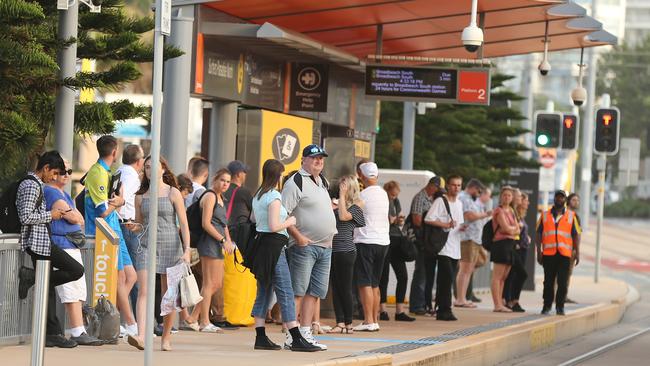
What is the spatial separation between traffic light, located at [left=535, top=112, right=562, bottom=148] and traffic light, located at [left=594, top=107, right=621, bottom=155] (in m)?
1.69

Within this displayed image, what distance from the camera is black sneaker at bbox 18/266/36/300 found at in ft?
41.5

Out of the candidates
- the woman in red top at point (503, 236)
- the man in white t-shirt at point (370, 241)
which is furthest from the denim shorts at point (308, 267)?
the woman in red top at point (503, 236)

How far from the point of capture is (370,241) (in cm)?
1681

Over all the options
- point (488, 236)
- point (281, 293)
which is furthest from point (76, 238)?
point (488, 236)

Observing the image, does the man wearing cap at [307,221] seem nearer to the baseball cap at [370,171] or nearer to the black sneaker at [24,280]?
the black sneaker at [24,280]

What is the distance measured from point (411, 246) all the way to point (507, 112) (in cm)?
1846

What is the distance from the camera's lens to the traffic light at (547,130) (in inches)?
1182

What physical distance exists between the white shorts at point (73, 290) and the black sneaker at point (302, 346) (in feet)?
6.05

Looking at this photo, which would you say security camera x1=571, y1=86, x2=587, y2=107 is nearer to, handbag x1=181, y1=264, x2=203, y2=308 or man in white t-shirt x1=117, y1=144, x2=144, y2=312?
man in white t-shirt x1=117, y1=144, x2=144, y2=312

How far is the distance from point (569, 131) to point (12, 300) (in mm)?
20178

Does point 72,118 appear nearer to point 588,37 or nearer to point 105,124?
point 105,124

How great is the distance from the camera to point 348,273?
15742 mm

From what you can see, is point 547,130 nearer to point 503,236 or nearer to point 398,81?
point 503,236

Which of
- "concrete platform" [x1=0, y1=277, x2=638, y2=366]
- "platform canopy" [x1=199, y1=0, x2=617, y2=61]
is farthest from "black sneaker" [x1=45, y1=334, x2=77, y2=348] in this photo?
"platform canopy" [x1=199, y1=0, x2=617, y2=61]
